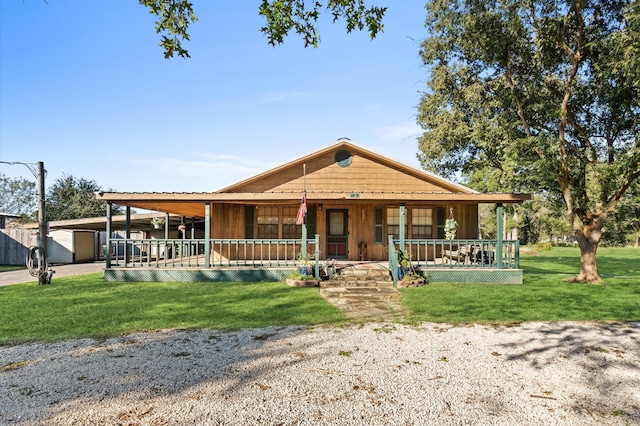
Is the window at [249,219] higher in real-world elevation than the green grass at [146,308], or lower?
higher

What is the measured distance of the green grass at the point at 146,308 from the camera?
19.7 ft

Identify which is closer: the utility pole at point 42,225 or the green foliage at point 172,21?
the green foliage at point 172,21

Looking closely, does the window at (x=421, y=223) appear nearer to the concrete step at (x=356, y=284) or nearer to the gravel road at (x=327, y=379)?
the concrete step at (x=356, y=284)

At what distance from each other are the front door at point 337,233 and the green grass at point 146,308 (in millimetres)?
4140

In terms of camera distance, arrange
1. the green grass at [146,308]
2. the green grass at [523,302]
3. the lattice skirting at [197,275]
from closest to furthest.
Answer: the green grass at [146,308], the green grass at [523,302], the lattice skirting at [197,275]

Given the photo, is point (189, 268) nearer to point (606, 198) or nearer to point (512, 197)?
point (512, 197)

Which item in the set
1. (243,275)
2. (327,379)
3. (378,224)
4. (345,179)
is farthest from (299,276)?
(327,379)

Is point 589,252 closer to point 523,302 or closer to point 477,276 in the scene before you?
point 477,276

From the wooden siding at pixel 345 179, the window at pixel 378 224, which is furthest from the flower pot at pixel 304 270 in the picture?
the window at pixel 378 224

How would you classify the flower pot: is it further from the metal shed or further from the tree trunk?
the metal shed

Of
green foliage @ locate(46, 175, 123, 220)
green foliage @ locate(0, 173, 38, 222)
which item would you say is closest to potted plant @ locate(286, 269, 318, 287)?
green foliage @ locate(46, 175, 123, 220)

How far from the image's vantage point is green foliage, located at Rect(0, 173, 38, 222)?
48688mm

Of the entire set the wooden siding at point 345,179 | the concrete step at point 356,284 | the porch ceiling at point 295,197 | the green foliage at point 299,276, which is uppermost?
the wooden siding at point 345,179

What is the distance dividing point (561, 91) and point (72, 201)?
42.9 meters
